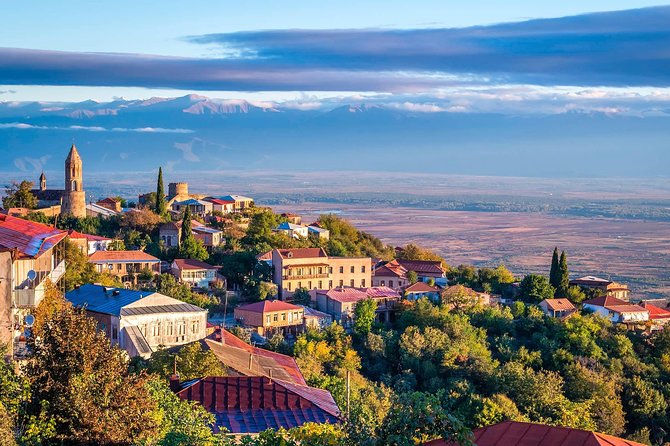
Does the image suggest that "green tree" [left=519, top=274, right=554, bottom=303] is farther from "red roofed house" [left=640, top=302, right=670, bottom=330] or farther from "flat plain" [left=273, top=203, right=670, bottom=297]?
"flat plain" [left=273, top=203, right=670, bottom=297]

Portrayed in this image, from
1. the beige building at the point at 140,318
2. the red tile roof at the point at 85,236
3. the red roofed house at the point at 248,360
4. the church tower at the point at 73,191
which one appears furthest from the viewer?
the church tower at the point at 73,191

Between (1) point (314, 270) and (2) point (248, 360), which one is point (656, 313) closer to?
(1) point (314, 270)

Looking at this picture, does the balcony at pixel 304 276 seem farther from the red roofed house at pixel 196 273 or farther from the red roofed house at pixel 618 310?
the red roofed house at pixel 618 310

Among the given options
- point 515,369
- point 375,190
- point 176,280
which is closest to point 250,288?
point 176,280

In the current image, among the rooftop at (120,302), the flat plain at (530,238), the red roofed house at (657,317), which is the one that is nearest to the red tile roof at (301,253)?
the rooftop at (120,302)

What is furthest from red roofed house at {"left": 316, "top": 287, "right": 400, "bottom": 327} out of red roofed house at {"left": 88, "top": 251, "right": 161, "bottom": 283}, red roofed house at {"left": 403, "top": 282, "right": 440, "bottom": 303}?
red roofed house at {"left": 88, "top": 251, "right": 161, "bottom": 283}

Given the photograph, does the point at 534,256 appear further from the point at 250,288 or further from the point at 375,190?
the point at 375,190
